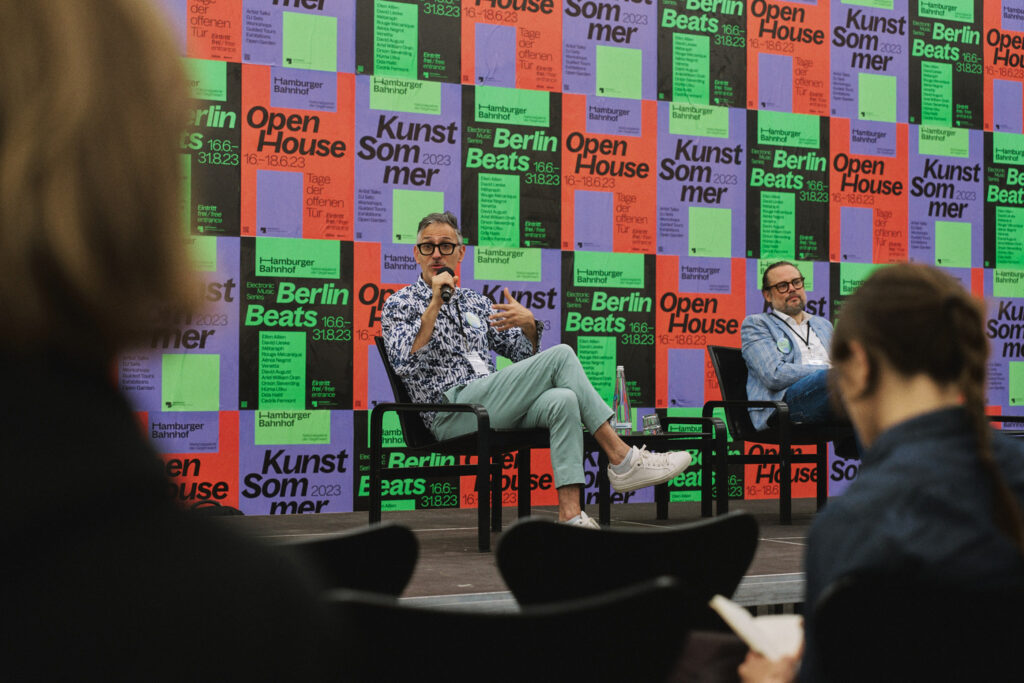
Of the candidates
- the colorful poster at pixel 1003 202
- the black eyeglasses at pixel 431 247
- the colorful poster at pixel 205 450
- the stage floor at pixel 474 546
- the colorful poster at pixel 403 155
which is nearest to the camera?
the stage floor at pixel 474 546

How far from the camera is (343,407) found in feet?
15.6

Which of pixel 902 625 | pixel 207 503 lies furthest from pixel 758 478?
pixel 902 625

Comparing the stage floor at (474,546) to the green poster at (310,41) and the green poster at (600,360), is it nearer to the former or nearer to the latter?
the green poster at (600,360)

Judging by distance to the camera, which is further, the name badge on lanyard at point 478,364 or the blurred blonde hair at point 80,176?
the name badge on lanyard at point 478,364

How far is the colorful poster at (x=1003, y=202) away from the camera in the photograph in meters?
5.99

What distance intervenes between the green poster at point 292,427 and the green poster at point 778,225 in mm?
2563

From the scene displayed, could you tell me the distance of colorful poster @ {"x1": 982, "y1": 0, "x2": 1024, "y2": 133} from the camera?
6.05 metres

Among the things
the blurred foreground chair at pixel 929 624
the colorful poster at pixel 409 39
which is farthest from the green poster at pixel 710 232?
the blurred foreground chair at pixel 929 624

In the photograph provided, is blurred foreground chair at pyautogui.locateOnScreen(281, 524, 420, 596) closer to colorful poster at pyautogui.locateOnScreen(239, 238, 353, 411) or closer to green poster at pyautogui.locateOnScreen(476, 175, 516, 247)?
colorful poster at pyautogui.locateOnScreen(239, 238, 353, 411)

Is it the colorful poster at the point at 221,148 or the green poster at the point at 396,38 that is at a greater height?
the green poster at the point at 396,38

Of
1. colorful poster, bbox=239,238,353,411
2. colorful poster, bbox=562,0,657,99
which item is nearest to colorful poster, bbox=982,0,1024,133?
colorful poster, bbox=562,0,657,99

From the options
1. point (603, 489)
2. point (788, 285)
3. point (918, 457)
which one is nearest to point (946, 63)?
point (788, 285)

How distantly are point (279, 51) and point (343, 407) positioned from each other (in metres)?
1.70

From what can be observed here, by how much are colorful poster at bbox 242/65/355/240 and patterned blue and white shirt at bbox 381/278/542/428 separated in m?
1.13
